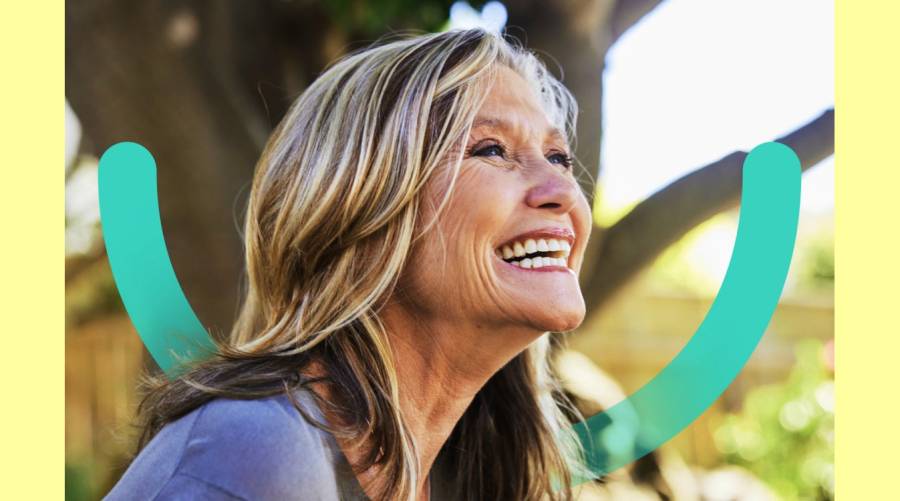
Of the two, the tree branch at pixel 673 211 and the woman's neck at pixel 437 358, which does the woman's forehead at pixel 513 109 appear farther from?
the tree branch at pixel 673 211

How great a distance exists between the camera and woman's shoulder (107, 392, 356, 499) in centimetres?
86

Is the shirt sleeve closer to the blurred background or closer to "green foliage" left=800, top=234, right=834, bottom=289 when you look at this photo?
the blurred background

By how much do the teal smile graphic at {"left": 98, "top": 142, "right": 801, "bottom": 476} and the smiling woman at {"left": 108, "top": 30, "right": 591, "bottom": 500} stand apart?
0.59 feet

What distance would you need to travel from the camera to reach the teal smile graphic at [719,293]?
4.21 feet

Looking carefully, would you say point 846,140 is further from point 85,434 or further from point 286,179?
point 85,434

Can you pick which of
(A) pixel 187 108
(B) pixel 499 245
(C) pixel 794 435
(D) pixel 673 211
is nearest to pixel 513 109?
(B) pixel 499 245

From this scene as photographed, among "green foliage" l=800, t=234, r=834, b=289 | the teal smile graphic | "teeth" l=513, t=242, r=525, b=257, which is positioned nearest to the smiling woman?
"teeth" l=513, t=242, r=525, b=257

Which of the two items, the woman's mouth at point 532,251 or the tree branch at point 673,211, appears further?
the tree branch at point 673,211

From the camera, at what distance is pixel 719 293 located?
4.35 ft

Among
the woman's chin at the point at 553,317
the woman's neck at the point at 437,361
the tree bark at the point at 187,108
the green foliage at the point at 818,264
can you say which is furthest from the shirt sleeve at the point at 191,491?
the green foliage at the point at 818,264

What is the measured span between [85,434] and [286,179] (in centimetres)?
150

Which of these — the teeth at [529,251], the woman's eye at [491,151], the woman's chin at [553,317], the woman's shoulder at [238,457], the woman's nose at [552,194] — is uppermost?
the woman's eye at [491,151]

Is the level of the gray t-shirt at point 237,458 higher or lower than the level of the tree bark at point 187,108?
lower

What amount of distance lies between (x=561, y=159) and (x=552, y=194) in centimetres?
13
